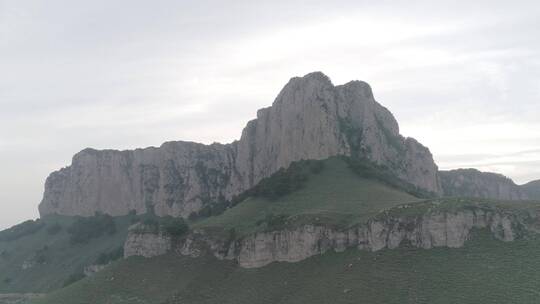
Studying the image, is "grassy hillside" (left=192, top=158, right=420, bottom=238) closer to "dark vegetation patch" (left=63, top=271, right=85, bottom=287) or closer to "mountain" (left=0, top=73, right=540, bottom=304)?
"mountain" (left=0, top=73, right=540, bottom=304)

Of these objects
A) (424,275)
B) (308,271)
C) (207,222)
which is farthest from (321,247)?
(207,222)

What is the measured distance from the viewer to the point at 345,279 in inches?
2687

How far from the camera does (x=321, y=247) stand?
7838 centimetres

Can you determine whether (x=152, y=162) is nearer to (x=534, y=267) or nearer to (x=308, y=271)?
(x=308, y=271)

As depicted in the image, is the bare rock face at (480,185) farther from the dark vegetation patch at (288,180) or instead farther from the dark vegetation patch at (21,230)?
the dark vegetation patch at (21,230)

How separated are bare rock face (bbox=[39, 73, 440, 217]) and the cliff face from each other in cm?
3624

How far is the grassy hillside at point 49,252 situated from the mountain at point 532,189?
381 ft

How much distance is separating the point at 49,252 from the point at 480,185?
123m

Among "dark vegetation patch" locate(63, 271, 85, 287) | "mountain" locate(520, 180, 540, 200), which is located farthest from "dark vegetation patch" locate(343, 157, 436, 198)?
"dark vegetation patch" locate(63, 271, 85, 287)

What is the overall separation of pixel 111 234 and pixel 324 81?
7767 centimetres

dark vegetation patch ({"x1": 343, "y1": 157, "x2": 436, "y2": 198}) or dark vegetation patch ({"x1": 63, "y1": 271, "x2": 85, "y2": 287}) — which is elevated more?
dark vegetation patch ({"x1": 343, "y1": 157, "x2": 436, "y2": 198})

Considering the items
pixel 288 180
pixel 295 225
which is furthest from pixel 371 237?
pixel 288 180

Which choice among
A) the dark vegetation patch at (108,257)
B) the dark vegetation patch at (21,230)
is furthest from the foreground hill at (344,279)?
the dark vegetation patch at (21,230)

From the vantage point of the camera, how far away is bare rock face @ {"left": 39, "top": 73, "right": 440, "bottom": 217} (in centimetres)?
11856
